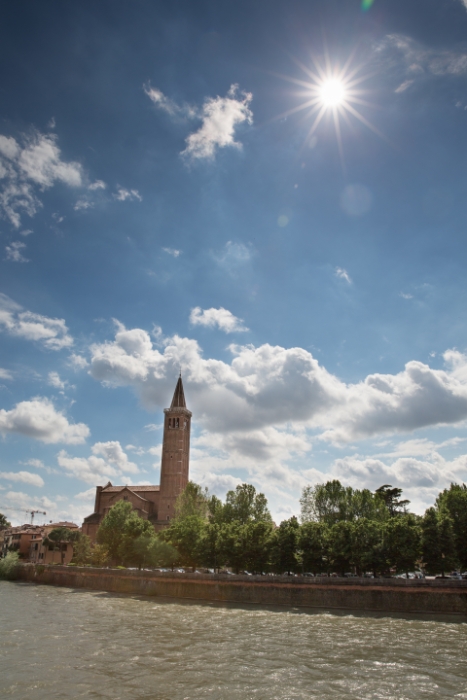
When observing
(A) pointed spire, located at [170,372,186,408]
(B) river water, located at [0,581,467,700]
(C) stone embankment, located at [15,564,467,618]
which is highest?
(A) pointed spire, located at [170,372,186,408]

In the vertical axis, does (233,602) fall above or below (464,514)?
below

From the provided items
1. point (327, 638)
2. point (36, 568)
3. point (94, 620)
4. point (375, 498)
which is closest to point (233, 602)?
point (94, 620)

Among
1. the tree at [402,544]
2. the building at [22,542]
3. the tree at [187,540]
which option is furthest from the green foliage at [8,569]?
the tree at [402,544]

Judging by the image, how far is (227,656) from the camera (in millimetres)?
26078

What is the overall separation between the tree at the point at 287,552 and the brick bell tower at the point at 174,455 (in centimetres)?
4602

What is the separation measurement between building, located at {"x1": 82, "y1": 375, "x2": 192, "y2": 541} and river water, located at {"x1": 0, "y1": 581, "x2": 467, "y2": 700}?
57.4 meters

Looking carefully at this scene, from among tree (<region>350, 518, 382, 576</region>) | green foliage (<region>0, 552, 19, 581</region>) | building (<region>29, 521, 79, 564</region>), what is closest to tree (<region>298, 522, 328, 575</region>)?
tree (<region>350, 518, 382, 576</region>)

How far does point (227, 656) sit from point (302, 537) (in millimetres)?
29996

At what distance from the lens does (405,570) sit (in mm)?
49344

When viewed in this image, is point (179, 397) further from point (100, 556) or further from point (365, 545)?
point (365, 545)

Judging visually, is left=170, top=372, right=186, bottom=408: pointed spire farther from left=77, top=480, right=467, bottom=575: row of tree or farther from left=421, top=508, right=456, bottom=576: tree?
left=421, top=508, right=456, bottom=576: tree

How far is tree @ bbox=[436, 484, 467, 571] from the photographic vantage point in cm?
4803

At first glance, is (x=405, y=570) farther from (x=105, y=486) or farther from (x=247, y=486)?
(x=105, y=486)

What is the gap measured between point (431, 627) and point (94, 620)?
86.8ft
